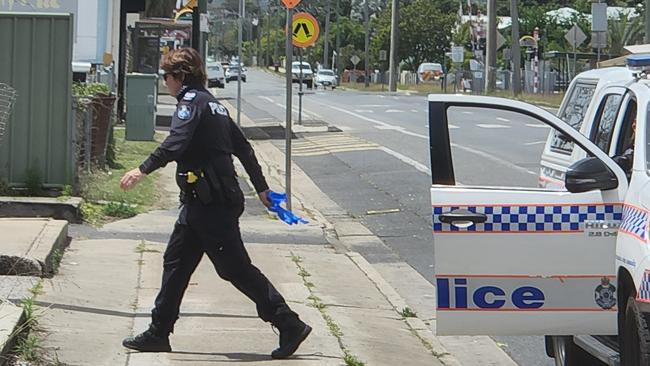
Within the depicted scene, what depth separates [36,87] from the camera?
12250 millimetres

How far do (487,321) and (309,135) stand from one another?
76.7 ft

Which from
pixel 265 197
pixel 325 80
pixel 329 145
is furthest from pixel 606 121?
pixel 325 80

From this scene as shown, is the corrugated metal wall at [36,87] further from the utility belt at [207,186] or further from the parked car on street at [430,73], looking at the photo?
the parked car on street at [430,73]

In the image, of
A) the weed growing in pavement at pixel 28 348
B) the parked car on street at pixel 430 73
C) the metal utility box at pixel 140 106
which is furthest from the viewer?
the parked car on street at pixel 430 73

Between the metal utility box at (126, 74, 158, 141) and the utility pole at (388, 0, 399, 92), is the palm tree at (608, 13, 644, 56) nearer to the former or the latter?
the utility pole at (388, 0, 399, 92)

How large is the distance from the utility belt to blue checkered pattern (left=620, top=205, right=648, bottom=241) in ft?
7.32

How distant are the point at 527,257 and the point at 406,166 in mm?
14935

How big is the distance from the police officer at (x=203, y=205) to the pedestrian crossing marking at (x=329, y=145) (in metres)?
17.4

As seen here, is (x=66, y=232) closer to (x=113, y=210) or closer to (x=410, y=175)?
(x=113, y=210)

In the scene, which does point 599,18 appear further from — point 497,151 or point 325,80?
point 325,80

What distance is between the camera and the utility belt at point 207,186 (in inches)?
262

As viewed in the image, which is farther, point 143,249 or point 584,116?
point 143,249

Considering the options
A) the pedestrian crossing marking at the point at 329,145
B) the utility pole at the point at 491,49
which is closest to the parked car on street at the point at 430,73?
the utility pole at the point at 491,49

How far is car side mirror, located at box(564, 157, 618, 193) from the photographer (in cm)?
582
